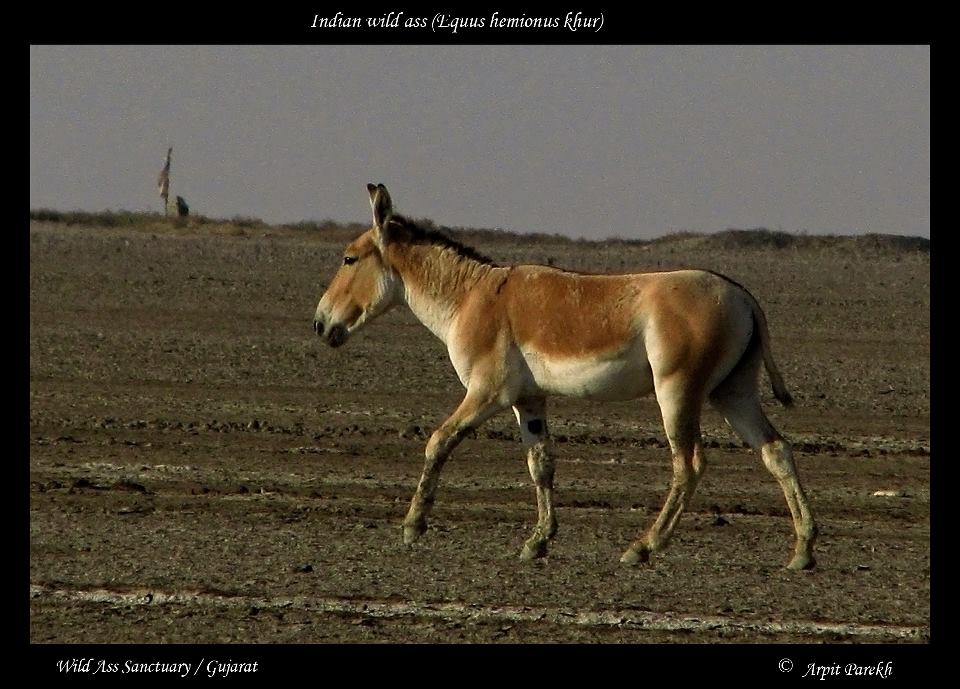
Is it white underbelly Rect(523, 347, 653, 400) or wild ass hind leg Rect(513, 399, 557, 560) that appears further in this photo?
wild ass hind leg Rect(513, 399, 557, 560)

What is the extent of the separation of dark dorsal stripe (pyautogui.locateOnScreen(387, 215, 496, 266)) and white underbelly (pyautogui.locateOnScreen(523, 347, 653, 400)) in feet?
4.24

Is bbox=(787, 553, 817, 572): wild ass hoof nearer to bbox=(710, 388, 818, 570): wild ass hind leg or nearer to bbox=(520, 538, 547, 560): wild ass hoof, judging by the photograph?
bbox=(710, 388, 818, 570): wild ass hind leg

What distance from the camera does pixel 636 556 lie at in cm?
1127

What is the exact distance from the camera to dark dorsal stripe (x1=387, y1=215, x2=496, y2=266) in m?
12.6

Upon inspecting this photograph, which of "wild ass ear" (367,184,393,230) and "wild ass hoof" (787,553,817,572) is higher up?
"wild ass ear" (367,184,393,230)

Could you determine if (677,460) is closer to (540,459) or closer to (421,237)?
(540,459)

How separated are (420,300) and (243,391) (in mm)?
8046

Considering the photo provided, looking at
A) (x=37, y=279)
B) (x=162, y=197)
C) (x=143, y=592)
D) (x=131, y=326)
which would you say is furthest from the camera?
(x=162, y=197)

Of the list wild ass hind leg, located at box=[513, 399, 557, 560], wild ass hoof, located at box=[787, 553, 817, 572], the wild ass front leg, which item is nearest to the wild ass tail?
wild ass hoof, located at box=[787, 553, 817, 572]

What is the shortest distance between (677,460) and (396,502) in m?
3.12

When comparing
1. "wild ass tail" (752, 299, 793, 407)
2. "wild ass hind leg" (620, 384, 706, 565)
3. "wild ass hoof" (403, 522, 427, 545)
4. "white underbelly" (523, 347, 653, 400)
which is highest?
"wild ass tail" (752, 299, 793, 407)

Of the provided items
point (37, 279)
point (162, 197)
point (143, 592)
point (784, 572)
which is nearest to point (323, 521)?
point (143, 592)
